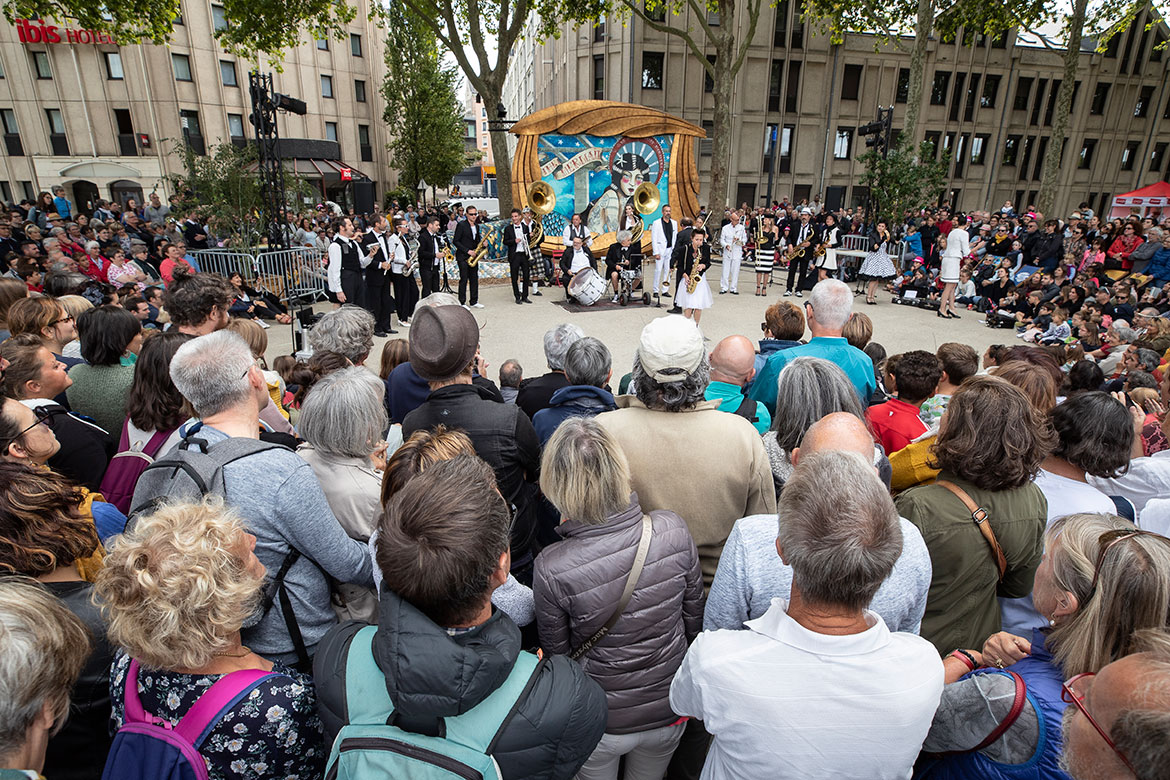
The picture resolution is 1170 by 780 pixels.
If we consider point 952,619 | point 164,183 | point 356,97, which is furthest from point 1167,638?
point 356,97

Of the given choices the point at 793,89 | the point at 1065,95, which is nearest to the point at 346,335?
the point at 1065,95

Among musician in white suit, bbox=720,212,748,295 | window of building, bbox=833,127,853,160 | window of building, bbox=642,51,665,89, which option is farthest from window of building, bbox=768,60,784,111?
musician in white suit, bbox=720,212,748,295

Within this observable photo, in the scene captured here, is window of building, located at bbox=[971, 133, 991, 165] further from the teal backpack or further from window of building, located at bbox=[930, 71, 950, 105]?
the teal backpack

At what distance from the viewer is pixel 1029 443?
190 cm

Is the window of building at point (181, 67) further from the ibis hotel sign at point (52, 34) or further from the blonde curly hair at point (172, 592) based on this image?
the blonde curly hair at point (172, 592)

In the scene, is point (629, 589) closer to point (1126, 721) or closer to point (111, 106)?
point (1126, 721)

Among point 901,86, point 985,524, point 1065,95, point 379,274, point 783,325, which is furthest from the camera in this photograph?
point 901,86

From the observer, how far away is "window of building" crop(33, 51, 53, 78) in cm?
2462

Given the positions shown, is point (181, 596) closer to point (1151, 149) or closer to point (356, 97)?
point (356, 97)

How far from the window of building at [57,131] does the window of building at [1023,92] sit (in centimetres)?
4395

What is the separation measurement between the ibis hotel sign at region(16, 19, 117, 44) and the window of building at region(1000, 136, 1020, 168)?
40824mm

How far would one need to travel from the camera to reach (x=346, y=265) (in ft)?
27.9

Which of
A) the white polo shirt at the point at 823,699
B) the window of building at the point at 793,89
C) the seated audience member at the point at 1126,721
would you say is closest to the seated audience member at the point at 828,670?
the white polo shirt at the point at 823,699

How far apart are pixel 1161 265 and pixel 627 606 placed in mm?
12711
